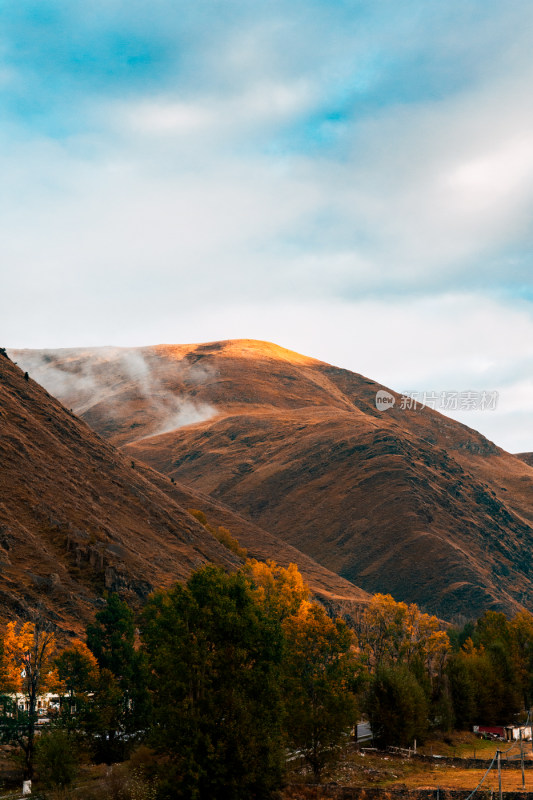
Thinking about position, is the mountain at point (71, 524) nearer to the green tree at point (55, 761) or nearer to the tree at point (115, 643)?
the tree at point (115, 643)

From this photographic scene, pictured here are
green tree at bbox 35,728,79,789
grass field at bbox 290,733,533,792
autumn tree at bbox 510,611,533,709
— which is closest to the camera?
green tree at bbox 35,728,79,789

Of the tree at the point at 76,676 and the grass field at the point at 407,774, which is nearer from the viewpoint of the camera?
the grass field at the point at 407,774

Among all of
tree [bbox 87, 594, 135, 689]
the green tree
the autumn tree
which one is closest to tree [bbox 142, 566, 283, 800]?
the green tree

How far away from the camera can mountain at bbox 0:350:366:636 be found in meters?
84.6

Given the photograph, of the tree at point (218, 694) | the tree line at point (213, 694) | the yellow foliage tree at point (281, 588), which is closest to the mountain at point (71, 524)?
the yellow foliage tree at point (281, 588)

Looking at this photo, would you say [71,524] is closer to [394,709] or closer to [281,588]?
[281,588]

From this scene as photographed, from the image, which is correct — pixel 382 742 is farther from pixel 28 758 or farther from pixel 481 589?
pixel 481 589

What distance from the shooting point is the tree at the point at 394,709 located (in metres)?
65.4

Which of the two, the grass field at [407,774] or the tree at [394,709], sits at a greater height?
the tree at [394,709]

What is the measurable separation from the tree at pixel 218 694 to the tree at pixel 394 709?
2562cm

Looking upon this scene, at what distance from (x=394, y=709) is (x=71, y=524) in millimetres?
48914

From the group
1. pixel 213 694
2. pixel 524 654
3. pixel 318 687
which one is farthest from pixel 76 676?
pixel 524 654

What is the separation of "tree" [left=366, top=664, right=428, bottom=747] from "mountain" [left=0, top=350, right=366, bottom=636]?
3244cm

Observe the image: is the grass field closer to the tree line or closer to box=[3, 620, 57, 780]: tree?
the tree line
